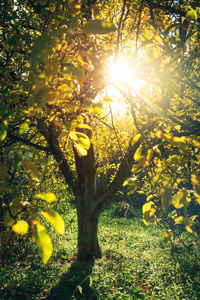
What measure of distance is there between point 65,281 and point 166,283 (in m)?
1.95

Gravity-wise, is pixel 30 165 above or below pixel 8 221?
above

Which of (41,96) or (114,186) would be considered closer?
(41,96)

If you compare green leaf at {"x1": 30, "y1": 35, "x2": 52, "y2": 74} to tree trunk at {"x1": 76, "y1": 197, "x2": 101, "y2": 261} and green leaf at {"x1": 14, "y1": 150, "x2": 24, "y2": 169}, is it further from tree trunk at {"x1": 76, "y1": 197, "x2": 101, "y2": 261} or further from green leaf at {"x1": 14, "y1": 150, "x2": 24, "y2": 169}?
tree trunk at {"x1": 76, "y1": 197, "x2": 101, "y2": 261}

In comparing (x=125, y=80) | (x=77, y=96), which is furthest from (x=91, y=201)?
(x=125, y=80)

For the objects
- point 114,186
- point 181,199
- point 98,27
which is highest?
point 114,186

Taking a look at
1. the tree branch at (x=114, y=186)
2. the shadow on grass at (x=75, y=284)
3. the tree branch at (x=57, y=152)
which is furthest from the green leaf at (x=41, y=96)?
the tree branch at (x=114, y=186)

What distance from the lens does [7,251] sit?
4992 mm

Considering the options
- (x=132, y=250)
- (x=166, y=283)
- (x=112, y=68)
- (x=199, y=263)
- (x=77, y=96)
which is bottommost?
(x=166, y=283)

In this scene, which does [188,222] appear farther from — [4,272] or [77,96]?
[4,272]

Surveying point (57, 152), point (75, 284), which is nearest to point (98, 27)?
point (57, 152)

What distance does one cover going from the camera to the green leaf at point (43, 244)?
55 centimetres

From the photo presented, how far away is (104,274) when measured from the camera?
4477 mm

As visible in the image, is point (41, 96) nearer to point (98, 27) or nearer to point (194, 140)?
point (98, 27)

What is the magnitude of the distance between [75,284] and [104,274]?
72 centimetres
